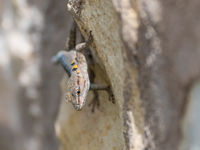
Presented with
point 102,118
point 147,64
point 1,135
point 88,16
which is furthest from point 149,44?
point 1,135

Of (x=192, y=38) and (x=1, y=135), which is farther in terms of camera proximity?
(x=1, y=135)

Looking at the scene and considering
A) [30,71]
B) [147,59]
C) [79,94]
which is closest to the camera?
[147,59]

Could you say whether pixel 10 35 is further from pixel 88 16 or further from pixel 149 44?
pixel 149 44

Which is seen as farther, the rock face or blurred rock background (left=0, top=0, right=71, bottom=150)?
blurred rock background (left=0, top=0, right=71, bottom=150)

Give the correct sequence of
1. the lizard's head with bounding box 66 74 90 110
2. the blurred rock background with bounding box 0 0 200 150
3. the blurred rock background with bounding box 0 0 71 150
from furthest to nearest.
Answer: the blurred rock background with bounding box 0 0 71 150 < the lizard's head with bounding box 66 74 90 110 < the blurred rock background with bounding box 0 0 200 150

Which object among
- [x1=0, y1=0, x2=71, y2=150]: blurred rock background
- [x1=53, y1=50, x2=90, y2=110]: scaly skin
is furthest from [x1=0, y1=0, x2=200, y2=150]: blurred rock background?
[x1=0, y1=0, x2=71, y2=150]: blurred rock background

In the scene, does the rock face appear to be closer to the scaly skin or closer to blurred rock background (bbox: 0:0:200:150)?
blurred rock background (bbox: 0:0:200:150)

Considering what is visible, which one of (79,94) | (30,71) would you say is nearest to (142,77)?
(79,94)

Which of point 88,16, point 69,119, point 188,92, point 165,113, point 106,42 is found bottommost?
point 69,119

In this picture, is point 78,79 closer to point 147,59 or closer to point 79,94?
point 79,94
